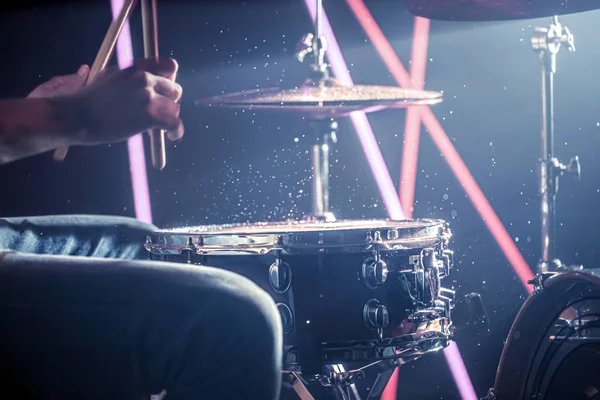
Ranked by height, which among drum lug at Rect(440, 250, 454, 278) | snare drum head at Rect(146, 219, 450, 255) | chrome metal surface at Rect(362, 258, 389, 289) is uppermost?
snare drum head at Rect(146, 219, 450, 255)

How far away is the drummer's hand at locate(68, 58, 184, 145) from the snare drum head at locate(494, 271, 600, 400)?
37.2 inches

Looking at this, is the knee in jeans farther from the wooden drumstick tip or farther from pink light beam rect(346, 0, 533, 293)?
pink light beam rect(346, 0, 533, 293)

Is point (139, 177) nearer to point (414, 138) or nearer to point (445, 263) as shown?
point (414, 138)

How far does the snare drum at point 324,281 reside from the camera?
1.44 meters

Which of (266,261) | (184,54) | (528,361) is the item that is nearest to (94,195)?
(184,54)

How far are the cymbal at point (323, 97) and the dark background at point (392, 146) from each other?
0.57 metres

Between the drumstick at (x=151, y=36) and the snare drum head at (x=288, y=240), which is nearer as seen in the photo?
the drumstick at (x=151, y=36)

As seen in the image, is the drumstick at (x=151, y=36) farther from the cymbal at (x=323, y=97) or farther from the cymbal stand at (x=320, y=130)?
the cymbal stand at (x=320, y=130)

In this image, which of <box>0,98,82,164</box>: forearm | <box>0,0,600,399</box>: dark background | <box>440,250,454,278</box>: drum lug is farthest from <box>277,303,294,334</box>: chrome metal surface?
<box>0,0,600,399</box>: dark background

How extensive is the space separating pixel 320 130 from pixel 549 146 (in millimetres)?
766

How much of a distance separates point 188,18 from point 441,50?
0.99m

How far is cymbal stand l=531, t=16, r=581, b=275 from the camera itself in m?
2.14

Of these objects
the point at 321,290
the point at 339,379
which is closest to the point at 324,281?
the point at 321,290

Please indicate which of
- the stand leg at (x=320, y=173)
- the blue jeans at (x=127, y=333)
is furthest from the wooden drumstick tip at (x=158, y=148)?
the stand leg at (x=320, y=173)
